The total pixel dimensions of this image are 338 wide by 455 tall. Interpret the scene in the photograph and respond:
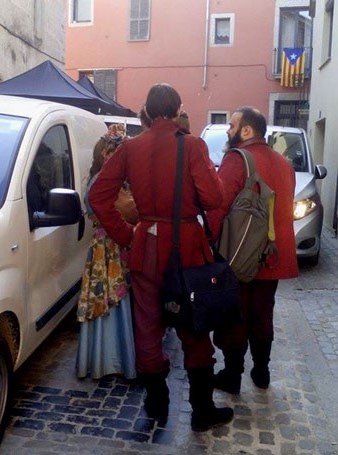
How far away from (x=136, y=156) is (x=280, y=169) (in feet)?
3.24

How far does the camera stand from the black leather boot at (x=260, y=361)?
375 centimetres

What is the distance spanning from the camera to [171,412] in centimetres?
352

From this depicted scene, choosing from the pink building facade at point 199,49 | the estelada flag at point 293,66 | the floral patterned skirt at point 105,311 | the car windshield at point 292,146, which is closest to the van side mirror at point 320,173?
the car windshield at point 292,146

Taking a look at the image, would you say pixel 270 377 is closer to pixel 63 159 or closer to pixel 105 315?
pixel 105 315

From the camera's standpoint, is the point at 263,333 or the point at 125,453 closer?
the point at 125,453

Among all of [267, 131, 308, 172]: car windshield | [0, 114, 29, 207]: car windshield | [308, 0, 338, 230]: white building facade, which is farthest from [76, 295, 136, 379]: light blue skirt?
[308, 0, 338, 230]: white building facade

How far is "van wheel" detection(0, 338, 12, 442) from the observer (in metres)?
3.01

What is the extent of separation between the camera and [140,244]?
10.1 feet

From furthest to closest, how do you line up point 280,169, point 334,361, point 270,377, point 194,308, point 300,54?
point 300,54 → point 334,361 → point 270,377 → point 280,169 → point 194,308

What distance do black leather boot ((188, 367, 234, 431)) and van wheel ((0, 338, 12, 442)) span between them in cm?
97

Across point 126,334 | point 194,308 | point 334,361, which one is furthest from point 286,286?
point 194,308

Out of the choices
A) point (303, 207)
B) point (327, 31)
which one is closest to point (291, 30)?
point (327, 31)

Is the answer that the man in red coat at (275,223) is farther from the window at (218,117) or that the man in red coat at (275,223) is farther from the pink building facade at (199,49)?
the window at (218,117)

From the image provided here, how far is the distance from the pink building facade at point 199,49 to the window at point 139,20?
41 mm
